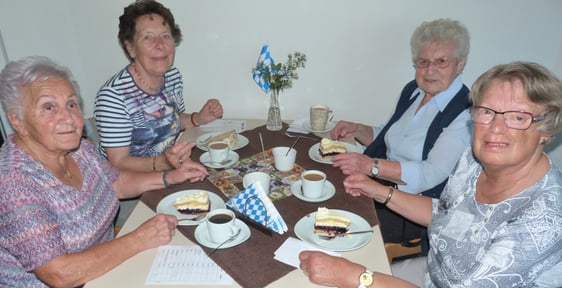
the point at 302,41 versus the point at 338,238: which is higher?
the point at 302,41

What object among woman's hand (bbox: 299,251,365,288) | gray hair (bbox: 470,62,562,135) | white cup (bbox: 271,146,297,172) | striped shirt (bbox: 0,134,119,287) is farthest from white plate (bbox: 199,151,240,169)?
gray hair (bbox: 470,62,562,135)

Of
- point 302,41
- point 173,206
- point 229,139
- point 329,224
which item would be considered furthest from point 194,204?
point 302,41

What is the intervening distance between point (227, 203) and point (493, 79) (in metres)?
1.10

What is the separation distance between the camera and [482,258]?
1.26 m

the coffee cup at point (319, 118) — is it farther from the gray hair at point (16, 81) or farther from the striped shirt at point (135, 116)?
the gray hair at point (16, 81)

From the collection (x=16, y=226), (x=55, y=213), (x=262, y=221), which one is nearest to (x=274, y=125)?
(x=262, y=221)

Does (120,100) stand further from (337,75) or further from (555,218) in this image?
(555,218)

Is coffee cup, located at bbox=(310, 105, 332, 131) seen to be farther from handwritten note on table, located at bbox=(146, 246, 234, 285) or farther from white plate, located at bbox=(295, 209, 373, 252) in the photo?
handwritten note on table, located at bbox=(146, 246, 234, 285)

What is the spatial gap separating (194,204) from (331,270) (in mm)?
648

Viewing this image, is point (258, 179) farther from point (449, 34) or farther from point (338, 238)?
point (449, 34)

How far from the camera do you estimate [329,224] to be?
59.0 inches

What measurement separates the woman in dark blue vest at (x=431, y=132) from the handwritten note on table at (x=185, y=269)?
2.95ft

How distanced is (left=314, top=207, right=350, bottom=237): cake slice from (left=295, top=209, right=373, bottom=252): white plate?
0.03m

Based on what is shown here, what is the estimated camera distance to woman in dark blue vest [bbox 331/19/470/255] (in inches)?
77.4
